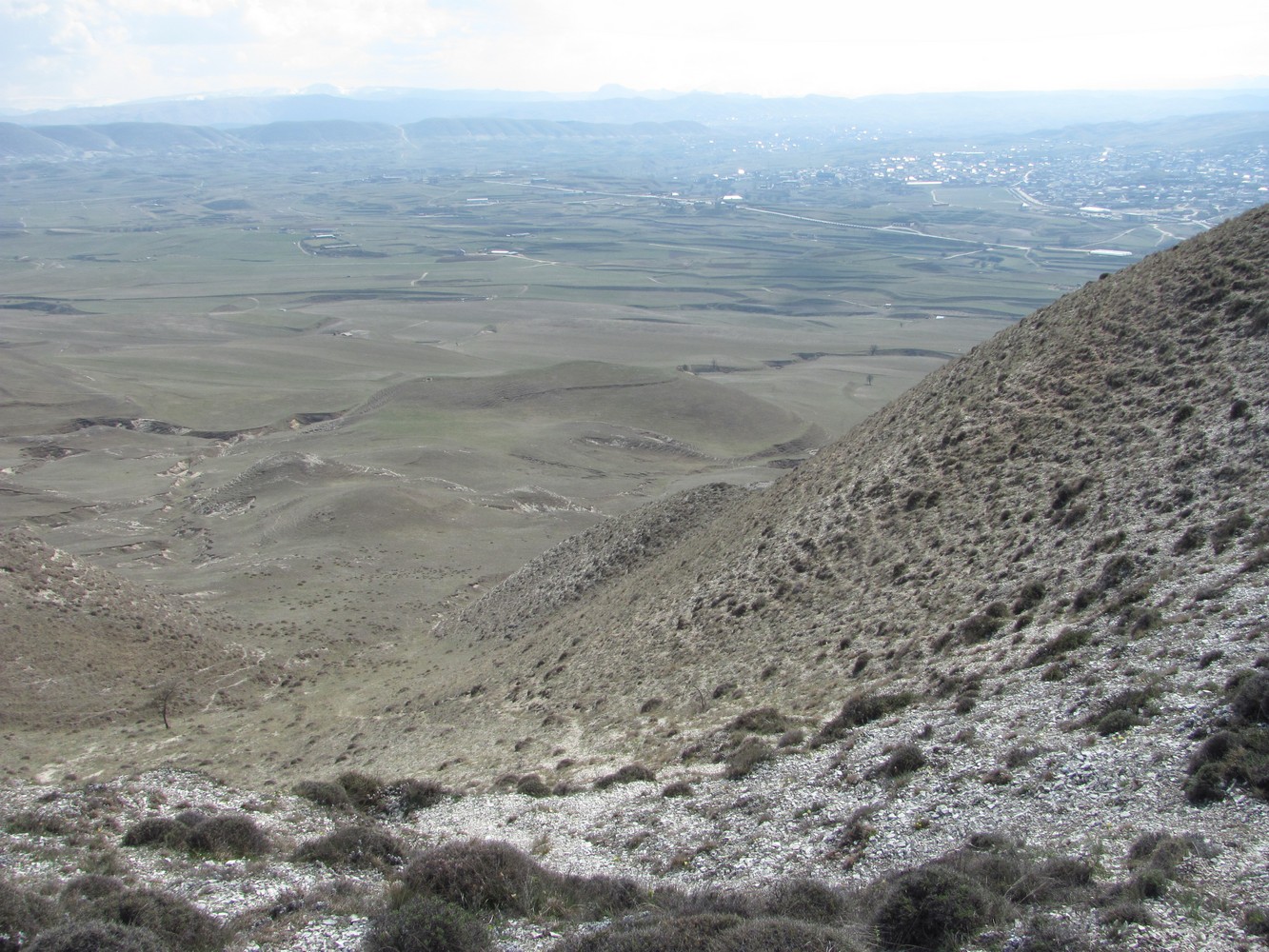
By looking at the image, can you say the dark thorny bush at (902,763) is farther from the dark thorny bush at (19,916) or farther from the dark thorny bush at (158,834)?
the dark thorny bush at (19,916)

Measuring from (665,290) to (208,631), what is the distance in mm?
113787

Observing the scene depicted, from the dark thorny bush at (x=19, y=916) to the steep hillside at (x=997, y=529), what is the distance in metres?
11.7

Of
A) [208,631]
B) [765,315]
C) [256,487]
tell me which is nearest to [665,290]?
[765,315]

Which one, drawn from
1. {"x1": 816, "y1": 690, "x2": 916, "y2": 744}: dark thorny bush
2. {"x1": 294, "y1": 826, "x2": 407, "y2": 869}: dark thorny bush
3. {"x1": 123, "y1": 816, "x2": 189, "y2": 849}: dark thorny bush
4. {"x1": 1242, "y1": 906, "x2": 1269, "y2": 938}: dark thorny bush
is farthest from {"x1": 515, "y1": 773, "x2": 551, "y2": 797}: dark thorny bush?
{"x1": 1242, "y1": 906, "x2": 1269, "y2": 938}: dark thorny bush

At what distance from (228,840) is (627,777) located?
20.3ft

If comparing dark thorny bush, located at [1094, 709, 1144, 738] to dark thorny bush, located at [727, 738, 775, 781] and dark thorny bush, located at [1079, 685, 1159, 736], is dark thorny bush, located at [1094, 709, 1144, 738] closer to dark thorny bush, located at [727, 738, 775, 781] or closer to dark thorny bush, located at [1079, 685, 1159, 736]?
dark thorny bush, located at [1079, 685, 1159, 736]

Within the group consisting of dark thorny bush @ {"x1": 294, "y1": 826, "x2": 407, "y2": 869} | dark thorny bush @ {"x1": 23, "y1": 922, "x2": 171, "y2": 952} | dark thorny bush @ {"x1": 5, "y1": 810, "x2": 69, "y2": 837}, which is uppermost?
dark thorny bush @ {"x1": 23, "y1": 922, "x2": 171, "y2": 952}

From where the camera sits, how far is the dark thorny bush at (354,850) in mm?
13070

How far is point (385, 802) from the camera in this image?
53.5 ft

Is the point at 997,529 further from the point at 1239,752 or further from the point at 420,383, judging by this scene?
the point at 420,383

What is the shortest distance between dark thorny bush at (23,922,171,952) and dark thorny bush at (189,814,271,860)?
369 centimetres

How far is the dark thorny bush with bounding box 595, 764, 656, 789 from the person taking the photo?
52.2ft

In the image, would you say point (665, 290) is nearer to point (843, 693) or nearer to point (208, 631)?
point (208, 631)

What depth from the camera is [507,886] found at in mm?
11492
